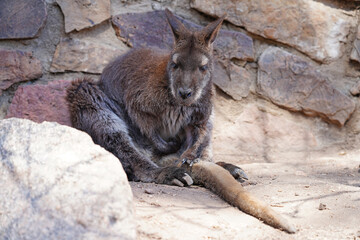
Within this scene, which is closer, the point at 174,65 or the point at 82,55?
the point at 174,65

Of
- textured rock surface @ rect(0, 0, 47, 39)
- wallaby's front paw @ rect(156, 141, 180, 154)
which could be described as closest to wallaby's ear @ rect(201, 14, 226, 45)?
wallaby's front paw @ rect(156, 141, 180, 154)

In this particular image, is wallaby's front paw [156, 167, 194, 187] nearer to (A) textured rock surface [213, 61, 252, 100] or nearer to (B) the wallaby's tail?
(B) the wallaby's tail

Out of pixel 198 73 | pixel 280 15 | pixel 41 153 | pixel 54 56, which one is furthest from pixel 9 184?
pixel 280 15

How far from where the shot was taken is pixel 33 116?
174 inches

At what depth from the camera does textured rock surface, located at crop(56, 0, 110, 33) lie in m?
4.43

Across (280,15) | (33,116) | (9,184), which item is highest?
(280,15)

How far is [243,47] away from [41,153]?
10.5ft

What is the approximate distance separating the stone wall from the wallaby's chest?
2.66 feet

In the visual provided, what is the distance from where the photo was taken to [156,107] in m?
4.03

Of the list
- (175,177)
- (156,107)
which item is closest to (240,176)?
(175,177)

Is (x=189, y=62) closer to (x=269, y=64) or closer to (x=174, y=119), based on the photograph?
(x=174, y=119)

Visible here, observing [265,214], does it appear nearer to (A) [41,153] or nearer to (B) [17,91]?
(A) [41,153]

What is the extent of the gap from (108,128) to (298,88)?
7.25ft

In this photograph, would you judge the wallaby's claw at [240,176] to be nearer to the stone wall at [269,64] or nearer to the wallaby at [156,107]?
the wallaby at [156,107]
